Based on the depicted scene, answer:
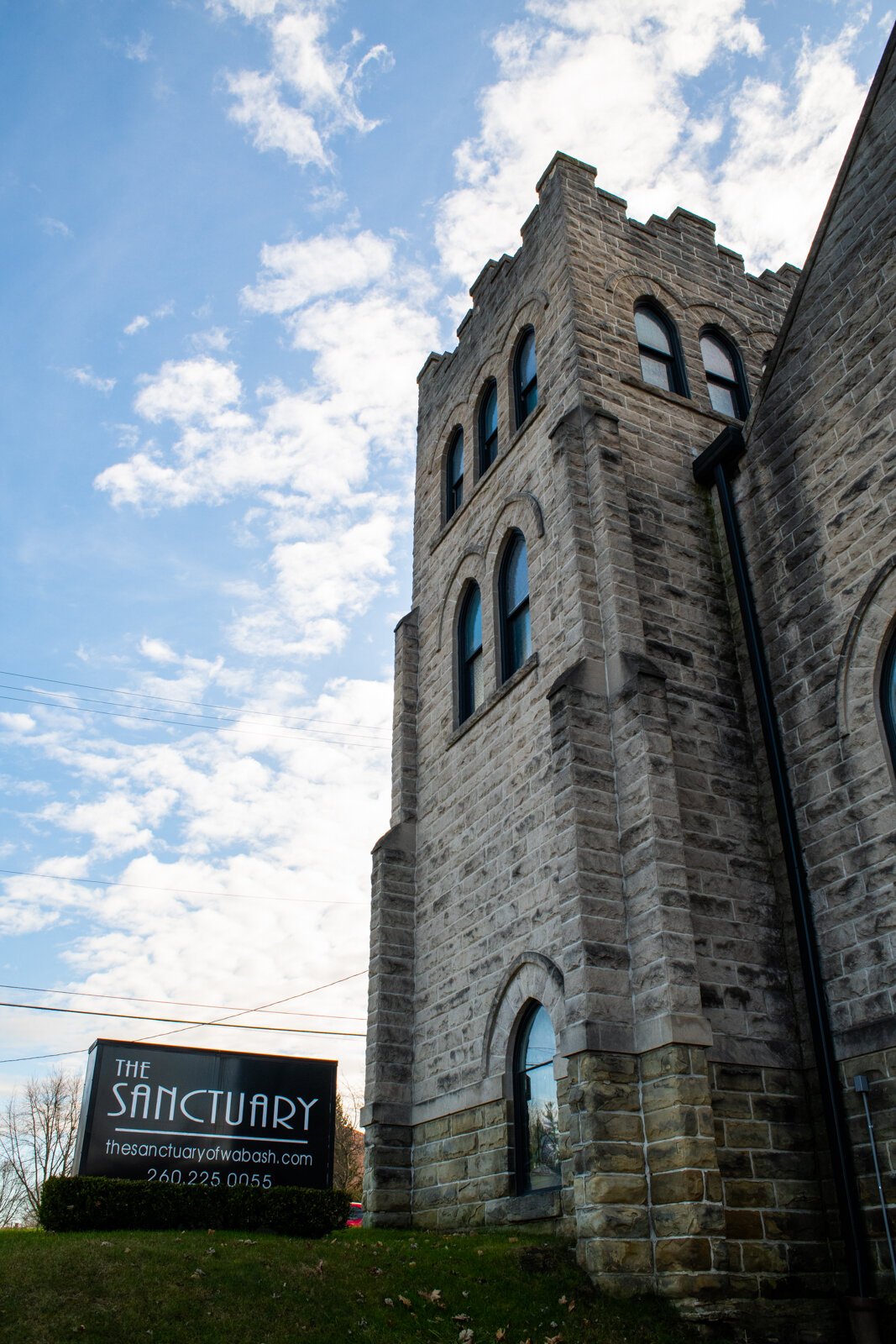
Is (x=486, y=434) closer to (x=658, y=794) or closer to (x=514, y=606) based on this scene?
(x=514, y=606)

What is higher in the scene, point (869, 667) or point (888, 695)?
point (869, 667)

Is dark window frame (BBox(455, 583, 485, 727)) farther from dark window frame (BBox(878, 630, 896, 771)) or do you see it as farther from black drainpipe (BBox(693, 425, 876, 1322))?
dark window frame (BBox(878, 630, 896, 771))

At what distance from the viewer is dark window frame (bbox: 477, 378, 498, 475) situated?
17237 mm

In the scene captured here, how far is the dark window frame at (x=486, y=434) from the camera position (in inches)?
679

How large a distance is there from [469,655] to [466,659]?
0.12 m

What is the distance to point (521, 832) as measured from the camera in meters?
12.6

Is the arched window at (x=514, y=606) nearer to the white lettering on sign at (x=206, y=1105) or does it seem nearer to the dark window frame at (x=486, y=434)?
the dark window frame at (x=486, y=434)

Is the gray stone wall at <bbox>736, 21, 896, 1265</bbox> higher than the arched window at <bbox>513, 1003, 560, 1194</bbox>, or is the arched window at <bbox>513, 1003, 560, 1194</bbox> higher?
the gray stone wall at <bbox>736, 21, 896, 1265</bbox>

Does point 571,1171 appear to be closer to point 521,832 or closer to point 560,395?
point 521,832

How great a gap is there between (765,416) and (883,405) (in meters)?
2.03

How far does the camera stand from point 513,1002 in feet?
38.9

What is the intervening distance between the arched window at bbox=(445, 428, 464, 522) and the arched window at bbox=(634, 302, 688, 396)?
12.6 feet

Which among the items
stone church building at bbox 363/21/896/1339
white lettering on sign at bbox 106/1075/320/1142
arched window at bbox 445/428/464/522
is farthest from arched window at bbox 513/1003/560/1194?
arched window at bbox 445/428/464/522

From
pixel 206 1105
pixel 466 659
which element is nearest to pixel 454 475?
pixel 466 659
